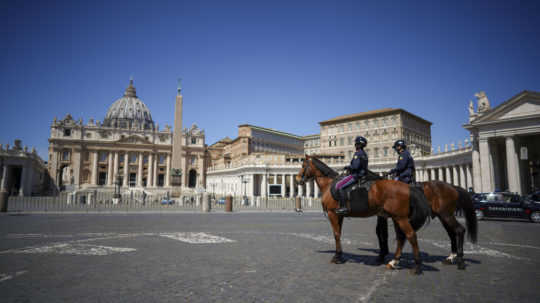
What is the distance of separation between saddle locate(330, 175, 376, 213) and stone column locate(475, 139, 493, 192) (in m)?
32.7

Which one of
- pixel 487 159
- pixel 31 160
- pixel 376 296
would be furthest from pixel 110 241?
pixel 31 160

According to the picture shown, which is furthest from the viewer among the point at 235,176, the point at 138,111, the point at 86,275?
the point at 138,111

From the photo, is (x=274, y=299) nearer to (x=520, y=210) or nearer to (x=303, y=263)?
(x=303, y=263)

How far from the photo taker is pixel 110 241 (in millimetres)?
9734

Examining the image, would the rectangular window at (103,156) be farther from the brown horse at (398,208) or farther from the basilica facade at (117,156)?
the brown horse at (398,208)

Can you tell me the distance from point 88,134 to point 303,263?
106567mm

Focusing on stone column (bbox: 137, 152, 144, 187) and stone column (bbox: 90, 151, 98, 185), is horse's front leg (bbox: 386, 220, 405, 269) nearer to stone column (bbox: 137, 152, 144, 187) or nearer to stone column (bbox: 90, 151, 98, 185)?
stone column (bbox: 137, 152, 144, 187)

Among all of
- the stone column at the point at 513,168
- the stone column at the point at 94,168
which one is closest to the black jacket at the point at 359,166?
the stone column at the point at 513,168

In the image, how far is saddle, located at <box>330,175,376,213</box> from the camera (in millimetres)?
6461

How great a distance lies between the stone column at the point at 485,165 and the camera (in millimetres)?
32500

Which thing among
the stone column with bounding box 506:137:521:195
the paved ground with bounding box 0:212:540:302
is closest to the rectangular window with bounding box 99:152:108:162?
the paved ground with bounding box 0:212:540:302

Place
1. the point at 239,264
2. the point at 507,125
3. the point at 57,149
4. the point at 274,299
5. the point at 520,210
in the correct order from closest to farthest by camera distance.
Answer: the point at 274,299, the point at 239,264, the point at 520,210, the point at 507,125, the point at 57,149

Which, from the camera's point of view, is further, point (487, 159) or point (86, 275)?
point (487, 159)

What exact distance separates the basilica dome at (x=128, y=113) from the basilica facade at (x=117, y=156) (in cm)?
2139
